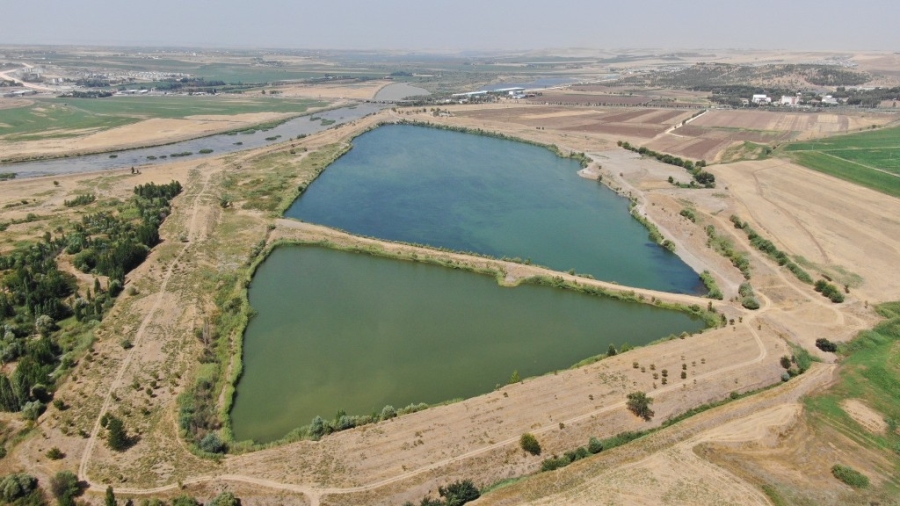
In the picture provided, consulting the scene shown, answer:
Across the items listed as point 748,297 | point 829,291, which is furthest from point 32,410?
point 829,291

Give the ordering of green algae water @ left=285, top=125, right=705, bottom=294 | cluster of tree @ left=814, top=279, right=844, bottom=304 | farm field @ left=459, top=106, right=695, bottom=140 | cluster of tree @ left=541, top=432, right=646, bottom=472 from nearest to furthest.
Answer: cluster of tree @ left=541, top=432, right=646, bottom=472
cluster of tree @ left=814, top=279, right=844, bottom=304
green algae water @ left=285, top=125, right=705, bottom=294
farm field @ left=459, top=106, right=695, bottom=140

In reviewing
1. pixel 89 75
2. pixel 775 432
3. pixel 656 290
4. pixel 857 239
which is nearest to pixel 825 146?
pixel 857 239

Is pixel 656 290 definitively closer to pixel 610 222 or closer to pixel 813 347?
pixel 813 347

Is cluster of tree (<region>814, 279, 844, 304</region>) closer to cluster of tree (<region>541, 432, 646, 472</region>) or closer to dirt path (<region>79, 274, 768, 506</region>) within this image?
cluster of tree (<region>541, 432, 646, 472</region>)

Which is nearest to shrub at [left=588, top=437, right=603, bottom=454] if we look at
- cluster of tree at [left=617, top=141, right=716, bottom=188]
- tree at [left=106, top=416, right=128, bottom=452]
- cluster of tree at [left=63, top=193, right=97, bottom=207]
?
tree at [left=106, top=416, right=128, bottom=452]

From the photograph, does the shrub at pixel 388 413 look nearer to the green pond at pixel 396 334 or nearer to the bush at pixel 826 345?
the green pond at pixel 396 334

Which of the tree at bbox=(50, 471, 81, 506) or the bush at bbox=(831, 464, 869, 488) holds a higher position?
the tree at bbox=(50, 471, 81, 506)

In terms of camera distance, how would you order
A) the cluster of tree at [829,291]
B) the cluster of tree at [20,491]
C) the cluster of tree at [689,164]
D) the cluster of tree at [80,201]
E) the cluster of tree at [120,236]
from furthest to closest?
the cluster of tree at [689,164]
the cluster of tree at [80,201]
the cluster of tree at [120,236]
the cluster of tree at [829,291]
the cluster of tree at [20,491]

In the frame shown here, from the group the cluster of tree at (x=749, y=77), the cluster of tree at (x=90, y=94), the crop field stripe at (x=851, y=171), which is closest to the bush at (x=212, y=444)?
the crop field stripe at (x=851, y=171)
